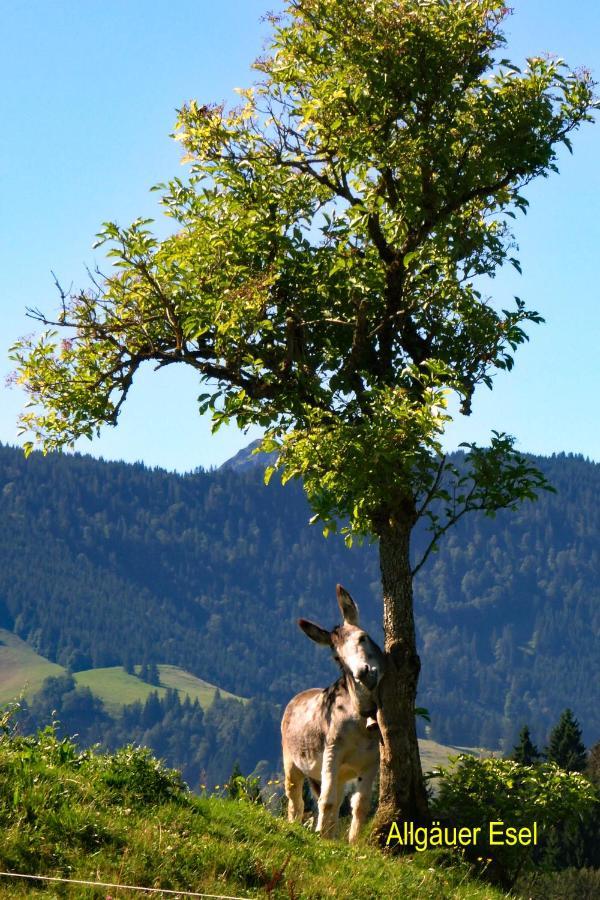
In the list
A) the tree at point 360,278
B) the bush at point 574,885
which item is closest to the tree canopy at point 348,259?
the tree at point 360,278

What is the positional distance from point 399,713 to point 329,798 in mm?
2492

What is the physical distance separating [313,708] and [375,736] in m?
1.28

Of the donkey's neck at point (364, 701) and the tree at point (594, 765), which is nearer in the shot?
the donkey's neck at point (364, 701)

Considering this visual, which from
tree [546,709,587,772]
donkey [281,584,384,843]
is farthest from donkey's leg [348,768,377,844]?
tree [546,709,587,772]

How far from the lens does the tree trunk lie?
65.7 ft

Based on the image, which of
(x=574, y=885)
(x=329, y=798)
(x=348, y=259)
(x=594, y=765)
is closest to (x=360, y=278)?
(x=348, y=259)

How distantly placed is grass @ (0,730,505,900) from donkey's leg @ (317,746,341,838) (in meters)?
1.40

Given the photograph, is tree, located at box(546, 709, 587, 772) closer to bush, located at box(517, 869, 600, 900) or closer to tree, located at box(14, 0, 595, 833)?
bush, located at box(517, 869, 600, 900)

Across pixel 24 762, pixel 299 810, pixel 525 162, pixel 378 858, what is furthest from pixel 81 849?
pixel 525 162

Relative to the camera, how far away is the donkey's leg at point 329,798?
18.1 m

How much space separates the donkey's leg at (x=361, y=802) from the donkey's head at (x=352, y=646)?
162 centimetres

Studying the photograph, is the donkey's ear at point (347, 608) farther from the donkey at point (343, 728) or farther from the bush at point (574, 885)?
the bush at point (574, 885)

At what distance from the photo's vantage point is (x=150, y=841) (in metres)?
12.9

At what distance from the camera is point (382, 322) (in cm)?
2155
